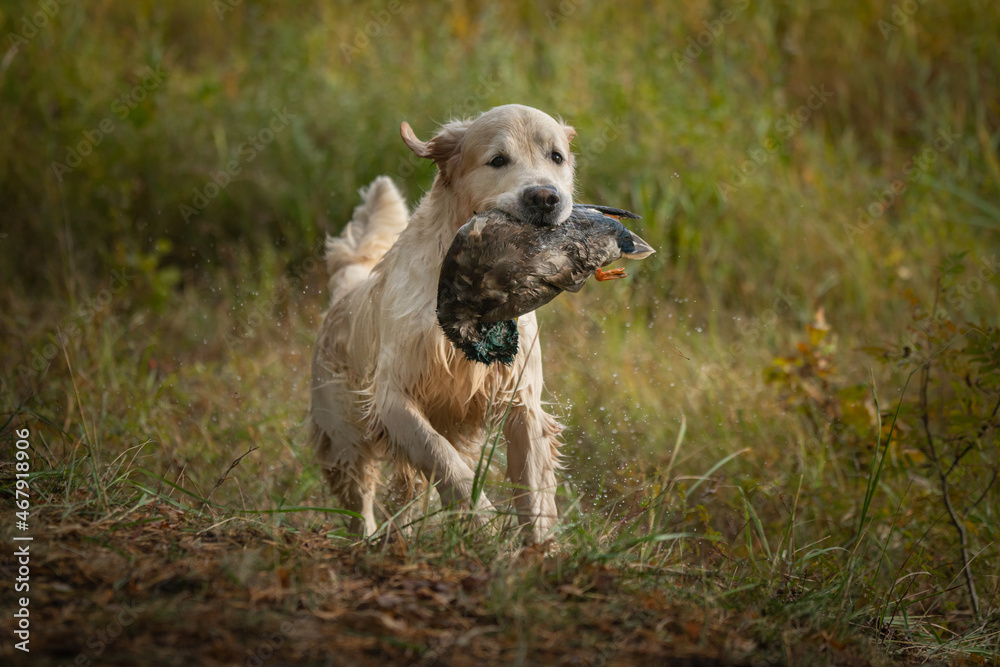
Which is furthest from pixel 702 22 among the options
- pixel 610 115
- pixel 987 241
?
pixel 987 241

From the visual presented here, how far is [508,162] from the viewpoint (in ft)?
10.6

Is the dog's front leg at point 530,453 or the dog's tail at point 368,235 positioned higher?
the dog's tail at point 368,235

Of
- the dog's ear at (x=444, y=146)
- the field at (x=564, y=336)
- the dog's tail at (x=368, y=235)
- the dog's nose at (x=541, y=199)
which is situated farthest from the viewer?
the dog's tail at (x=368, y=235)

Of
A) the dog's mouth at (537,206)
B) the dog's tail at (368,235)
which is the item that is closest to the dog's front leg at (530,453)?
the dog's mouth at (537,206)

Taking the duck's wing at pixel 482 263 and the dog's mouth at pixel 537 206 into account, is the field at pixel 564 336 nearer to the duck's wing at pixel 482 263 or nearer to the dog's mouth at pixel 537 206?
the duck's wing at pixel 482 263

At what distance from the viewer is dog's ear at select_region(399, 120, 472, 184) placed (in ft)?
11.3

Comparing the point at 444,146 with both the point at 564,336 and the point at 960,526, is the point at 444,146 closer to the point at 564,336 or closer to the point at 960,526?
the point at 564,336

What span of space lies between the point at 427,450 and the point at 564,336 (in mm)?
2514

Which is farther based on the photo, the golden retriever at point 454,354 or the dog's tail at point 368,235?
the dog's tail at point 368,235

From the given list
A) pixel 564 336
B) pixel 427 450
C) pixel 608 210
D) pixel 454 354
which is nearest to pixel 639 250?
pixel 608 210

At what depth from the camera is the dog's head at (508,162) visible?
3035mm

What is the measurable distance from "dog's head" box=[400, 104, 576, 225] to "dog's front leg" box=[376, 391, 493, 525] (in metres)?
0.75

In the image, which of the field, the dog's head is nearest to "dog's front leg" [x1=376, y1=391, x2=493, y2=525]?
the field

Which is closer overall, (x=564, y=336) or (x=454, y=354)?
(x=454, y=354)
